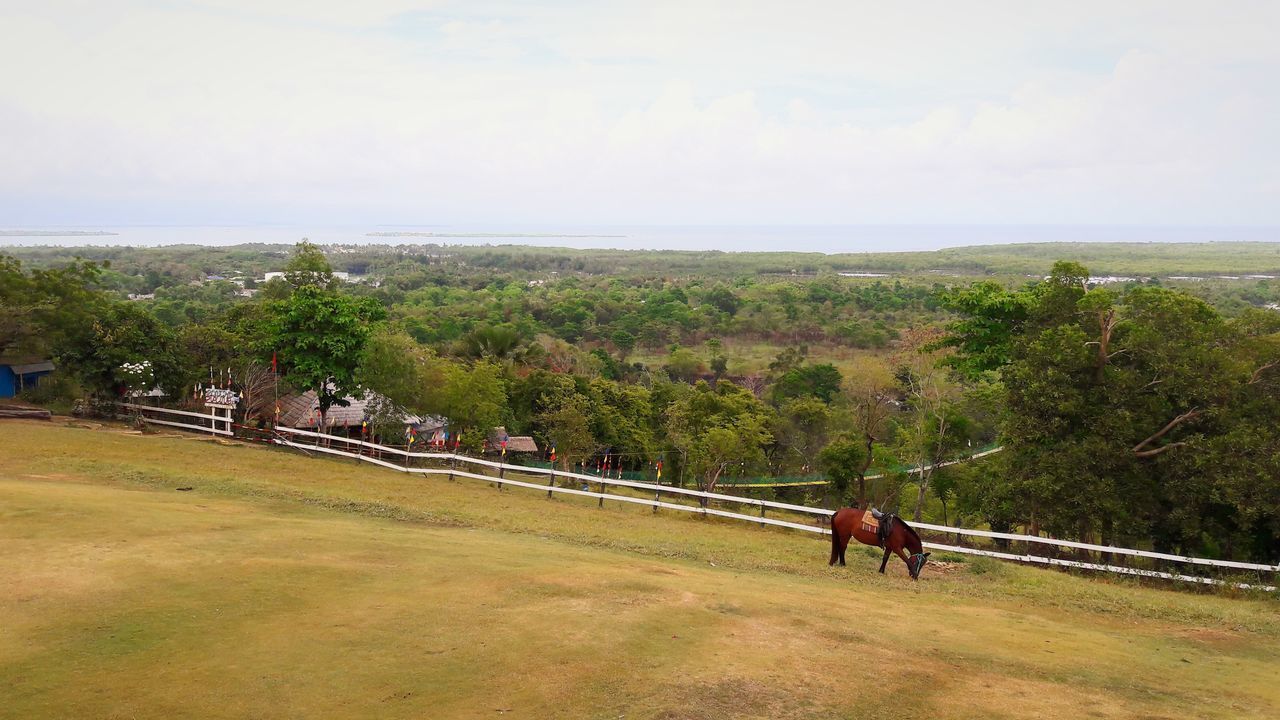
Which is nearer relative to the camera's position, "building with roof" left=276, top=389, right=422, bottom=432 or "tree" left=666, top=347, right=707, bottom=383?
"building with roof" left=276, top=389, right=422, bottom=432

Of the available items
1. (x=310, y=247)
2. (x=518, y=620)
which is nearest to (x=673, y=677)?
(x=518, y=620)

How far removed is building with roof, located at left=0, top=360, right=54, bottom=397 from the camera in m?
36.4

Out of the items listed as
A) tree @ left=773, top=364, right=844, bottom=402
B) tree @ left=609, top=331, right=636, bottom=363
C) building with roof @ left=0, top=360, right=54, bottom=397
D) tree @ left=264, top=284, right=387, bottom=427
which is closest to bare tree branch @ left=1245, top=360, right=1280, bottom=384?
tree @ left=264, top=284, right=387, bottom=427

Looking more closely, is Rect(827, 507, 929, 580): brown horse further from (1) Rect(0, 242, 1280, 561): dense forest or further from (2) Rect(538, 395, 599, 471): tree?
(2) Rect(538, 395, 599, 471): tree

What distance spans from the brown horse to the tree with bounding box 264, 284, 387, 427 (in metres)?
19.2

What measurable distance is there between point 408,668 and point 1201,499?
18.3 m

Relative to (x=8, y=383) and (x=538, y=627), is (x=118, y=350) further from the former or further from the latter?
(x=538, y=627)

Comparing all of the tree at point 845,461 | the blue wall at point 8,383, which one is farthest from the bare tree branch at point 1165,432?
the blue wall at point 8,383

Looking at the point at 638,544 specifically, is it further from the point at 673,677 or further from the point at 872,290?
the point at 872,290

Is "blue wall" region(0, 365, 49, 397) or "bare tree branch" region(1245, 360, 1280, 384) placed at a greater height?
"bare tree branch" region(1245, 360, 1280, 384)

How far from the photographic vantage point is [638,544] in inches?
736

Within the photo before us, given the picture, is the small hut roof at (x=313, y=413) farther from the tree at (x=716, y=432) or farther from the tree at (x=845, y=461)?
the tree at (x=845, y=461)

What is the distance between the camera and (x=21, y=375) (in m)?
37.0

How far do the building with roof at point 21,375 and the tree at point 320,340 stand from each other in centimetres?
1278
